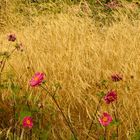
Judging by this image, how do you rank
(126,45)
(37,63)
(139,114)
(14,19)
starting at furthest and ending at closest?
1. (14,19)
2. (126,45)
3. (37,63)
4. (139,114)

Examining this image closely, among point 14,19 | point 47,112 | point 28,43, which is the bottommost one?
point 14,19

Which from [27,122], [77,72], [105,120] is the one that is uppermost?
[105,120]

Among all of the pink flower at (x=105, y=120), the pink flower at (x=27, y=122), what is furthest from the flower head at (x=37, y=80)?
the pink flower at (x=105, y=120)

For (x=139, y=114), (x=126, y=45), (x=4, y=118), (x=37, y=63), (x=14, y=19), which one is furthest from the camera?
(x=14, y=19)

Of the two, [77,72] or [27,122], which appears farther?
[77,72]

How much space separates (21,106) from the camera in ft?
8.55

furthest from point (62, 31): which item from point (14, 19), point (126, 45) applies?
point (14, 19)

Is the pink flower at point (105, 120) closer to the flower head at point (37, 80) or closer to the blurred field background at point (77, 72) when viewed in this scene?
the blurred field background at point (77, 72)

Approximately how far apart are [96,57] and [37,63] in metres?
0.41

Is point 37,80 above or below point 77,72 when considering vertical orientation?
above

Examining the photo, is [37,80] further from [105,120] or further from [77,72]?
[77,72]

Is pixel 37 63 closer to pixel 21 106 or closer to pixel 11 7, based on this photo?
pixel 21 106

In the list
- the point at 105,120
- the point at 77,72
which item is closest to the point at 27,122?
the point at 105,120

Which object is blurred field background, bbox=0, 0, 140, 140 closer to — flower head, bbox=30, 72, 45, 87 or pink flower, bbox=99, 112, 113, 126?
pink flower, bbox=99, 112, 113, 126
